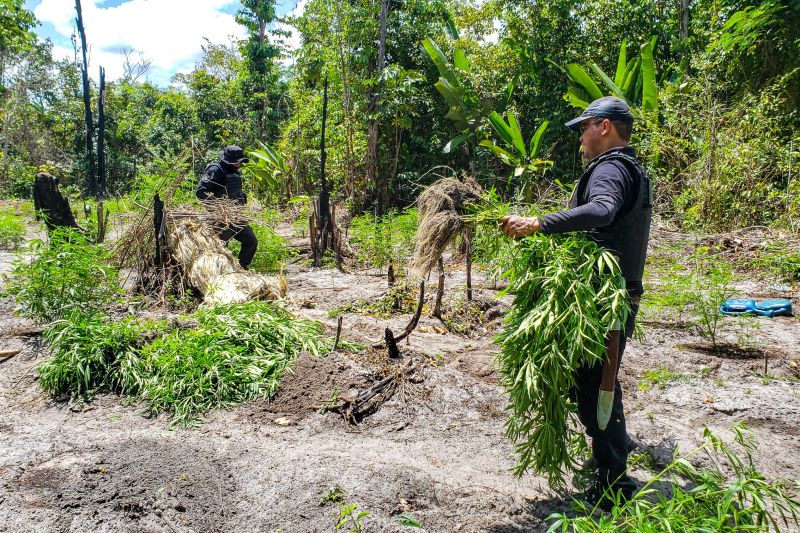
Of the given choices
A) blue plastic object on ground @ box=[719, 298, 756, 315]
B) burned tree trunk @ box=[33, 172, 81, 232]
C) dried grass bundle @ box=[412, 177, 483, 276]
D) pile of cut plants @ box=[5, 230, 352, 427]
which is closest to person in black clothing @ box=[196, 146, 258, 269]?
pile of cut plants @ box=[5, 230, 352, 427]

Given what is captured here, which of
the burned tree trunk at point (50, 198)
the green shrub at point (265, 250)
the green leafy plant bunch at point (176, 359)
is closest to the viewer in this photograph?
the green leafy plant bunch at point (176, 359)

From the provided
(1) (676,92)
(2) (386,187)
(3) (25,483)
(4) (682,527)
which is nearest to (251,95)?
(2) (386,187)

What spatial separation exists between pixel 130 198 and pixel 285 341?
3494 millimetres

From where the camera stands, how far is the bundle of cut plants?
7.02ft

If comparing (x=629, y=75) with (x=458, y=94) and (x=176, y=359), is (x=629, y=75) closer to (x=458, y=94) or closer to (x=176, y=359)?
(x=458, y=94)

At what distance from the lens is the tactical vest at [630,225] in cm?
227

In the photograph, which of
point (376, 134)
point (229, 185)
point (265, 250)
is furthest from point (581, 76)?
point (229, 185)

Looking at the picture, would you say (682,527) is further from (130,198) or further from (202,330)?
(130,198)

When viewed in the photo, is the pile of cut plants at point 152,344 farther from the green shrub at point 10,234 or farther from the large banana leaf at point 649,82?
the large banana leaf at point 649,82

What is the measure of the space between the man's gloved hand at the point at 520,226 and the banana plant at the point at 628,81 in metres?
8.38

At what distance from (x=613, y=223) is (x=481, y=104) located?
38.8 feet

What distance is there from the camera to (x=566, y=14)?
13625 mm

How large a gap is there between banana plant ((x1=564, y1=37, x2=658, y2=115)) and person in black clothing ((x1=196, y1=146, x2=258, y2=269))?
6534 mm

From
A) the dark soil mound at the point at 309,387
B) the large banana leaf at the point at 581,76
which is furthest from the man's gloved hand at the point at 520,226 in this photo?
the large banana leaf at the point at 581,76
